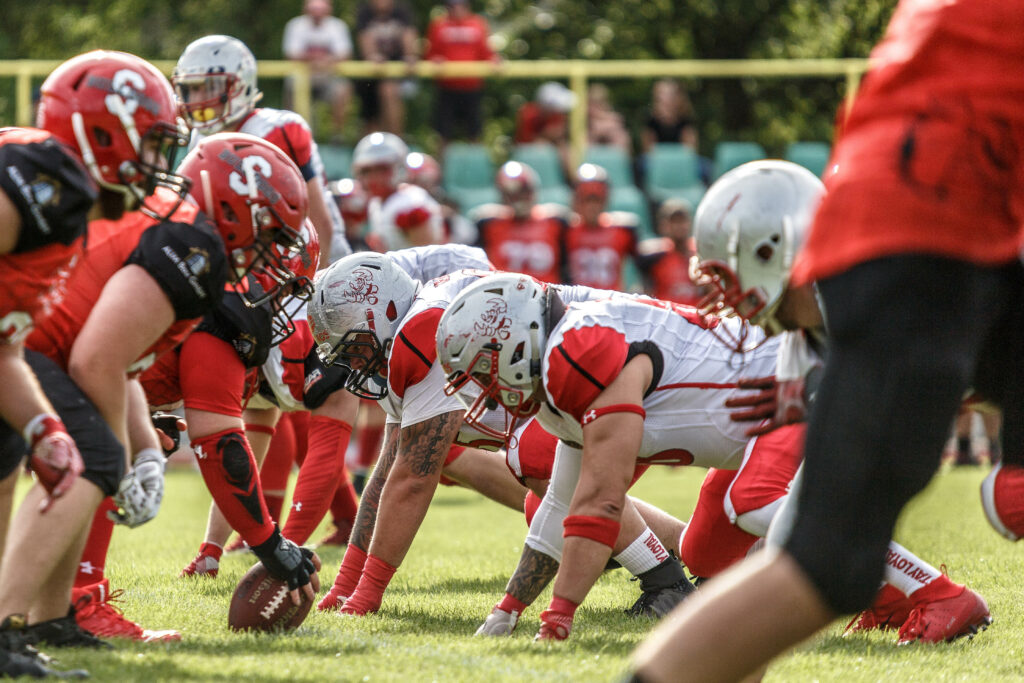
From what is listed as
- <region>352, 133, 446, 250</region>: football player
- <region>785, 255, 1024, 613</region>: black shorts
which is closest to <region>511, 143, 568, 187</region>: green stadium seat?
<region>352, 133, 446, 250</region>: football player

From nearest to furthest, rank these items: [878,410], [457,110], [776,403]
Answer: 1. [878,410]
2. [776,403]
3. [457,110]

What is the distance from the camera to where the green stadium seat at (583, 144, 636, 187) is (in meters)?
13.9

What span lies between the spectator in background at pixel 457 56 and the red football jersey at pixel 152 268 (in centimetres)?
984

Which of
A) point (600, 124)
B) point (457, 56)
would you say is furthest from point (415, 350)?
point (600, 124)

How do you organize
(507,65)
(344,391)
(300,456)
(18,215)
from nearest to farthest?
(18,215) → (344,391) → (300,456) → (507,65)

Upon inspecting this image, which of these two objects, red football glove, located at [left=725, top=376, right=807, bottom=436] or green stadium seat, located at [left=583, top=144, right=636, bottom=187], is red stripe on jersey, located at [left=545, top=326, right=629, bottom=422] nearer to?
red football glove, located at [left=725, top=376, right=807, bottom=436]

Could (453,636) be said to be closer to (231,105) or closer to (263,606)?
(263,606)

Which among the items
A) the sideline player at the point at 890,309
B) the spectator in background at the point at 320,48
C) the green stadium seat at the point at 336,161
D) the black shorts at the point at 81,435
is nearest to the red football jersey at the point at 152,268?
the black shorts at the point at 81,435

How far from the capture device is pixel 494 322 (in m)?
4.13

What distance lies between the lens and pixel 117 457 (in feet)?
11.4

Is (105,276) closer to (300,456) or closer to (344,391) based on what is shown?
(344,391)

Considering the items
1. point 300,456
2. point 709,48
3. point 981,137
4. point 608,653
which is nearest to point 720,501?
point 608,653

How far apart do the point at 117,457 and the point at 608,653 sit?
1492 mm

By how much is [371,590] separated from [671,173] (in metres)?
9.87
